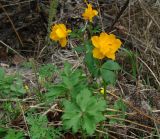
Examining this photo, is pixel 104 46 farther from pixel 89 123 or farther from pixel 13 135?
Answer: pixel 13 135

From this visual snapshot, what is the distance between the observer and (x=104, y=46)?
6.40 feet

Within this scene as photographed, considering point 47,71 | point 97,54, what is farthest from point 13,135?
point 97,54

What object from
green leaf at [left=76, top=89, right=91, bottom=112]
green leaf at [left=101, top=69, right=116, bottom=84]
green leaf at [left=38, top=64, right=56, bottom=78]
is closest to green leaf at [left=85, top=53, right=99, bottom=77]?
green leaf at [left=101, top=69, right=116, bottom=84]

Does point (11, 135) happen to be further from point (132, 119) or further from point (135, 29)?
point (135, 29)

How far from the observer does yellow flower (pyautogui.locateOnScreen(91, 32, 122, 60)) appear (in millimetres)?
1938

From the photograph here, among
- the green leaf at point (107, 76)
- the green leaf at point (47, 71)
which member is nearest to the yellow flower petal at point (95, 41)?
the green leaf at point (107, 76)

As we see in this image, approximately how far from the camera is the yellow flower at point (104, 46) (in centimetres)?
194

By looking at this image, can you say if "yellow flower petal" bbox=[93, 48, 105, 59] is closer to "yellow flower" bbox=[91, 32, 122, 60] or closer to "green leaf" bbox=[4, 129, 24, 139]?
"yellow flower" bbox=[91, 32, 122, 60]

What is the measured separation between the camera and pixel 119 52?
2.97 m

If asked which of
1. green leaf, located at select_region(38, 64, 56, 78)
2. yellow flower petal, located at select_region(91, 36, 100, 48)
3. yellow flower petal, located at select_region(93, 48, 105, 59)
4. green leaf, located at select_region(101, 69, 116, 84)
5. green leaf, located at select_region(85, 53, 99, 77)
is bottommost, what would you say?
green leaf, located at select_region(38, 64, 56, 78)

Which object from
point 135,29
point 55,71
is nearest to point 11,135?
point 55,71

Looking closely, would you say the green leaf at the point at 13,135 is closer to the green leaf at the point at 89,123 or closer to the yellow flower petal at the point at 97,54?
the green leaf at the point at 89,123

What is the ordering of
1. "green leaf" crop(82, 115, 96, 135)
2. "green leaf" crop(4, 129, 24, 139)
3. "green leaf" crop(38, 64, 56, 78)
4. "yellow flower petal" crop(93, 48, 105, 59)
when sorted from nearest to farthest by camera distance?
"green leaf" crop(82, 115, 96, 135) < "yellow flower petal" crop(93, 48, 105, 59) < "green leaf" crop(4, 129, 24, 139) < "green leaf" crop(38, 64, 56, 78)

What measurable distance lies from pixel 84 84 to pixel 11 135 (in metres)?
0.46
